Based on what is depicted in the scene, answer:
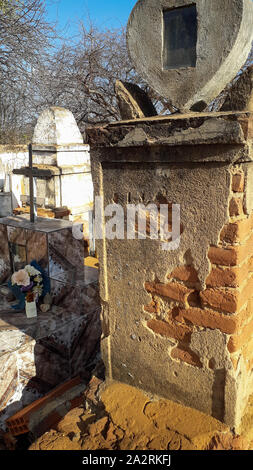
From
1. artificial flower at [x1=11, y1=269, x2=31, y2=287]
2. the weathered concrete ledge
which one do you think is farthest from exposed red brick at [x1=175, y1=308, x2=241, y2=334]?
artificial flower at [x1=11, y1=269, x2=31, y2=287]

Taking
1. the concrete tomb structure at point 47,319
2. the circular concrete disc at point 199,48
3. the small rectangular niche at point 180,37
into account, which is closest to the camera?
the circular concrete disc at point 199,48

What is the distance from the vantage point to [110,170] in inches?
86.1

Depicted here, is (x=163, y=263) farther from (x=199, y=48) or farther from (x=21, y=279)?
(x=21, y=279)

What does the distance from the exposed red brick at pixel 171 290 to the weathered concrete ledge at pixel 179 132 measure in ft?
2.23

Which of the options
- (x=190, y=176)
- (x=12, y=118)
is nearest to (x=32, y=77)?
(x=12, y=118)

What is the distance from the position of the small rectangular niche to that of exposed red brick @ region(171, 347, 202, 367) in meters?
1.52

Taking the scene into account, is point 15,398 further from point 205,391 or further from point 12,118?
point 12,118

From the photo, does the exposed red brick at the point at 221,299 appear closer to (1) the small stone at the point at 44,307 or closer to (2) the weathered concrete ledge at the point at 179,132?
(2) the weathered concrete ledge at the point at 179,132

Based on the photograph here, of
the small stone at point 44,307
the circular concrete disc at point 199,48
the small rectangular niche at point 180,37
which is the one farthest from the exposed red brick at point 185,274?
the small stone at point 44,307

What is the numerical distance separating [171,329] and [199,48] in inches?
58.3

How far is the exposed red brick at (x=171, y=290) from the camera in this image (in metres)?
2.01

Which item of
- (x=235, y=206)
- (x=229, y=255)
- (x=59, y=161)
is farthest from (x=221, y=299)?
(x=59, y=161)

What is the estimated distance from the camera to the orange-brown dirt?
1.88m

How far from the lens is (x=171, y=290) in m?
2.05
